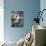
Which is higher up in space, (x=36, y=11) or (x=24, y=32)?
(x=36, y=11)

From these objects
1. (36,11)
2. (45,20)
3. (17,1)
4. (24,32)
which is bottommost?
(24,32)

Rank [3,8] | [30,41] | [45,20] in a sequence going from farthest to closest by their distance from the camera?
[3,8] → [45,20] → [30,41]

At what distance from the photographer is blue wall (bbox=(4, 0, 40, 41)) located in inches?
210

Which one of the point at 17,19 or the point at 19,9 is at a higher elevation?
the point at 19,9

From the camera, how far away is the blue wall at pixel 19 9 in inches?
210

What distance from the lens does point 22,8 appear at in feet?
17.6

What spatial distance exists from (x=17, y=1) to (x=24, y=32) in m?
1.27

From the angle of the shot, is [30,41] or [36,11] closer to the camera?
[30,41]

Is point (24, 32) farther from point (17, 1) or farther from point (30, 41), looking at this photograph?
point (30, 41)

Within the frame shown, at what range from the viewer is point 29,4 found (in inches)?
211

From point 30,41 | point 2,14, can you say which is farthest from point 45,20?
point 2,14

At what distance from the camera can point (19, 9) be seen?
17.6 ft

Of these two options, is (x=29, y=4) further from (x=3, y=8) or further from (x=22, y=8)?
(x=3, y=8)

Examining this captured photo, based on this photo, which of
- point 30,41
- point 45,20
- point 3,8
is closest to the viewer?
point 30,41
